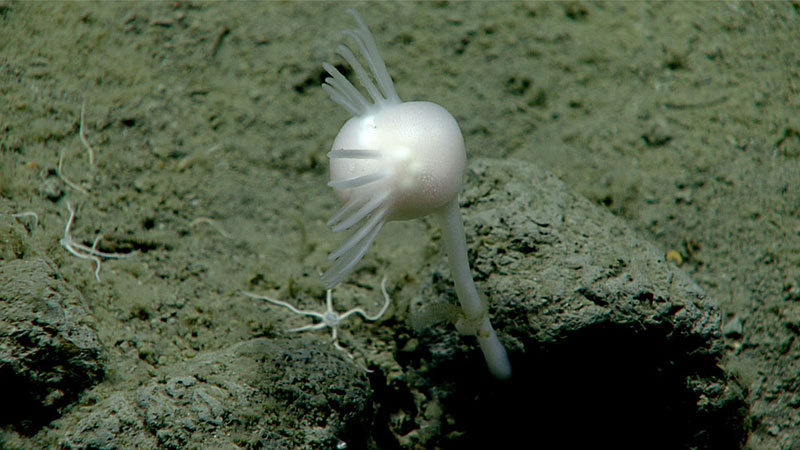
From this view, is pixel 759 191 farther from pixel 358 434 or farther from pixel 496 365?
pixel 358 434

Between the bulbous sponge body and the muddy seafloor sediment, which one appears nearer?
the bulbous sponge body

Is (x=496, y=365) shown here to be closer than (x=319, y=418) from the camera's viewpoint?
No

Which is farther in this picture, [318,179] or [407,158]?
[318,179]

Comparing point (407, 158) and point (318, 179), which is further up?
point (407, 158)

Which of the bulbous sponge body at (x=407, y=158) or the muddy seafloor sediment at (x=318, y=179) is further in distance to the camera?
the muddy seafloor sediment at (x=318, y=179)

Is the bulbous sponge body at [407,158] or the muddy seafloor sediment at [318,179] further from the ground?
the bulbous sponge body at [407,158]

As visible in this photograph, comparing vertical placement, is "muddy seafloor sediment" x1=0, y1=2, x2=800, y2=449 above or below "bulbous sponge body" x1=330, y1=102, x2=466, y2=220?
below

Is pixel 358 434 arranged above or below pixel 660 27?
below

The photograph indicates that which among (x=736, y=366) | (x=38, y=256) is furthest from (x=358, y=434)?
(x=736, y=366)
